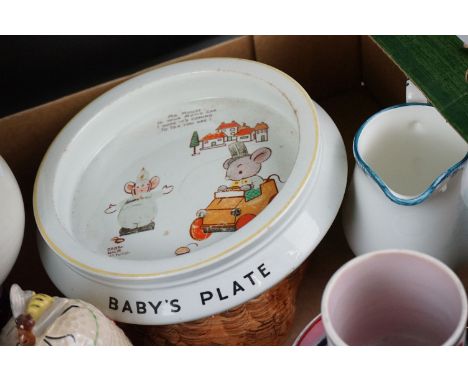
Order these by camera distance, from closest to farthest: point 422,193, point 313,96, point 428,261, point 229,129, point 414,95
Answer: point 428,261 < point 422,193 < point 414,95 < point 229,129 < point 313,96

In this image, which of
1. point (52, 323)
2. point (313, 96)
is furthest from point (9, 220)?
point (313, 96)

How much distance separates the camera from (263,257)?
569mm

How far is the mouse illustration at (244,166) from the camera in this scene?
26.8 inches

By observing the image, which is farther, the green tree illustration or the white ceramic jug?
the green tree illustration

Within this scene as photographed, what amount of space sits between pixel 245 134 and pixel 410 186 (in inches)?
7.4

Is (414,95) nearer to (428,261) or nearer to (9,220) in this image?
(428,261)

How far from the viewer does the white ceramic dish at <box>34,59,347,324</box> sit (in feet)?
1.86

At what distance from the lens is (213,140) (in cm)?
74

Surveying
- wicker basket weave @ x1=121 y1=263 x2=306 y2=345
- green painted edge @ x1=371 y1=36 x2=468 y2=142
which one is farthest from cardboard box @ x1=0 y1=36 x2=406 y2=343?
green painted edge @ x1=371 y1=36 x2=468 y2=142

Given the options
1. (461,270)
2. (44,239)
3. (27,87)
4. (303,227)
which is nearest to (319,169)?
(303,227)

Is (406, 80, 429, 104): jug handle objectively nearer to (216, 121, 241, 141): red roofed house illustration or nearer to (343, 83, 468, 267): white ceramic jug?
(343, 83, 468, 267): white ceramic jug

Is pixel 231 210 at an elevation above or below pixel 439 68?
below

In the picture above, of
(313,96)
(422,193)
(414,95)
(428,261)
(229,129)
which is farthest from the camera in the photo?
(313,96)

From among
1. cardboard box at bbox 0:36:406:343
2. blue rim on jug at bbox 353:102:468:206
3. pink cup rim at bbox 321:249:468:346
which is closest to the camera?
pink cup rim at bbox 321:249:468:346
